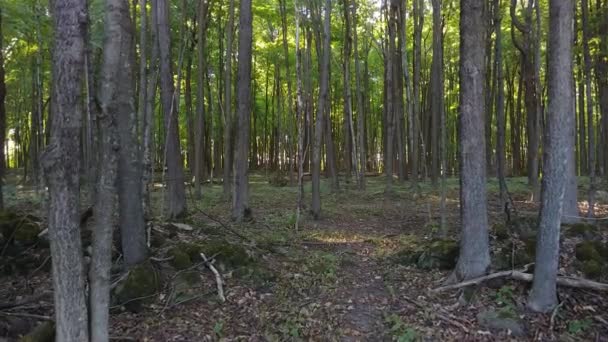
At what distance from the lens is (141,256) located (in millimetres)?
6035

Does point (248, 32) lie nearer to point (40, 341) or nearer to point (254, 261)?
point (254, 261)

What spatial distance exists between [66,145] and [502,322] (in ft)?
16.4

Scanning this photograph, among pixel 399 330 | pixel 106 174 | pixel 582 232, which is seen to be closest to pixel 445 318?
pixel 399 330

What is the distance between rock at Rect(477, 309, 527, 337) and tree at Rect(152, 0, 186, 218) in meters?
6.71

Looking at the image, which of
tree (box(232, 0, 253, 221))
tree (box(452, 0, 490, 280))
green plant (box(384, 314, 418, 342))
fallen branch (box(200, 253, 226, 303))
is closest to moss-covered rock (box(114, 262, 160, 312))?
fallen branch (box(200, 253, 226, 303))

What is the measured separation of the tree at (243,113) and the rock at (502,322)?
6.13 m

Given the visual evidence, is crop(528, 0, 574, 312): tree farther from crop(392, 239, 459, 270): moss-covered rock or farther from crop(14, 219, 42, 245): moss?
crop(14, 219, 42, 245): moss

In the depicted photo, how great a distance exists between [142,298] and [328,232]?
5281mm

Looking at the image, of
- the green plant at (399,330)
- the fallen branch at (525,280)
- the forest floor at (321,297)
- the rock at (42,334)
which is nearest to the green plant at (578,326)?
the forest floor at (321,297)

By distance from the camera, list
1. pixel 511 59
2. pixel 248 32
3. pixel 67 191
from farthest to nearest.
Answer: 1. pixel 511 59
2. pixel 248 32
3. pixel 67 191

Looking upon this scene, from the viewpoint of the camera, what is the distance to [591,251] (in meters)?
6.33

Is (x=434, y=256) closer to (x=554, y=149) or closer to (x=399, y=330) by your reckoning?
(x=399, y=330)

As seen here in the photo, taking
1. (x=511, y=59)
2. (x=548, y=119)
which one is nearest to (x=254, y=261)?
(x=548, y=119)

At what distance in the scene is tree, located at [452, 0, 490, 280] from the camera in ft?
19.8
